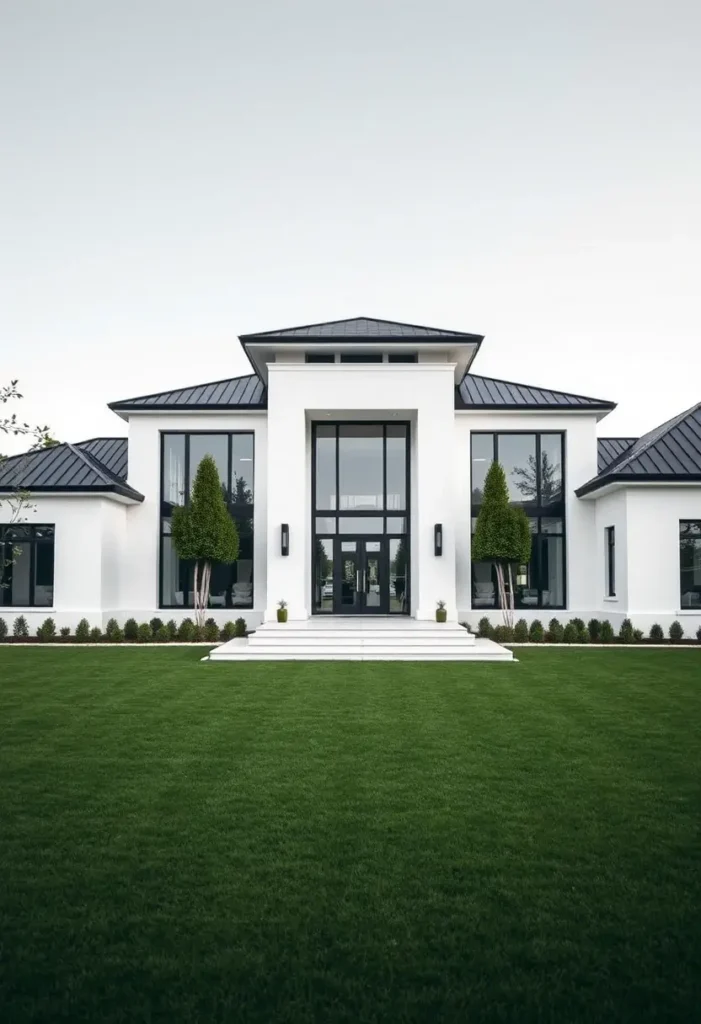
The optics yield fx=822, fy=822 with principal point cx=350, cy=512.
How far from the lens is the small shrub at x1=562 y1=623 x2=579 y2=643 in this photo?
23.4m

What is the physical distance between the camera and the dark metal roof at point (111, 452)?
92.4 feet

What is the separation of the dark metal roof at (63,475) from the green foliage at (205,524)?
219 centimetres

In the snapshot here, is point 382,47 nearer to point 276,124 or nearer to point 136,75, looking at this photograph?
point 276,124

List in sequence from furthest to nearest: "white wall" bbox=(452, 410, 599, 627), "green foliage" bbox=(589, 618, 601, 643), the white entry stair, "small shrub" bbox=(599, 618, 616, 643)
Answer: "white wall" bbox=(452, 410, 599, 627) → "green foliage" bbox=(589, 618, 601, 643) → "small shrub" bbox=(599, 618, 616, 643) → the white entry stair

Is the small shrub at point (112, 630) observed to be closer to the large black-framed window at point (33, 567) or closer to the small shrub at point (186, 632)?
the small shrub at point (186, 632)

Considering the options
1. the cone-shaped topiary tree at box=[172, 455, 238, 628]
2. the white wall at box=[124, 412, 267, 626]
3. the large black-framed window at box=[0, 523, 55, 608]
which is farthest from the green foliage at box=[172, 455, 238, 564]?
the large black-framed window at box=[0, 523, 55, 608]

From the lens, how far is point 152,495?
26.7 m

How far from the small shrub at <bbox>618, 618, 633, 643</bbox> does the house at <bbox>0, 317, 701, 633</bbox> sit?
0.76 metres

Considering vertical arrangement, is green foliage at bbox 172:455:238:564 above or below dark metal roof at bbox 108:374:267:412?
below

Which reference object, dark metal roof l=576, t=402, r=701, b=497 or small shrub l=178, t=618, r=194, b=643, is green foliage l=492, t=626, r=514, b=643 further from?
small shrub l=178, t=618, r=194, b=643

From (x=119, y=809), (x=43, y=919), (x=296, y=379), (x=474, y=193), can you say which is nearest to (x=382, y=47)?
(x=474, y=193)

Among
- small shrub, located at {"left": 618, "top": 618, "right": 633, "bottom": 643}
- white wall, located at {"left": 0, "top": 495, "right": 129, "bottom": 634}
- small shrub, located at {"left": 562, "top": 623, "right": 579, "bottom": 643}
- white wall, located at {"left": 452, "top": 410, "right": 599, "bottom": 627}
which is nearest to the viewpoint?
small shrub, located at {"left": 618, "top": 618, "right": 633, "bottom": 643}

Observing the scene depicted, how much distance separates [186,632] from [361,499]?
6.86 metres

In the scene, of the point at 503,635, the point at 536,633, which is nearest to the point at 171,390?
the point at 503,635
